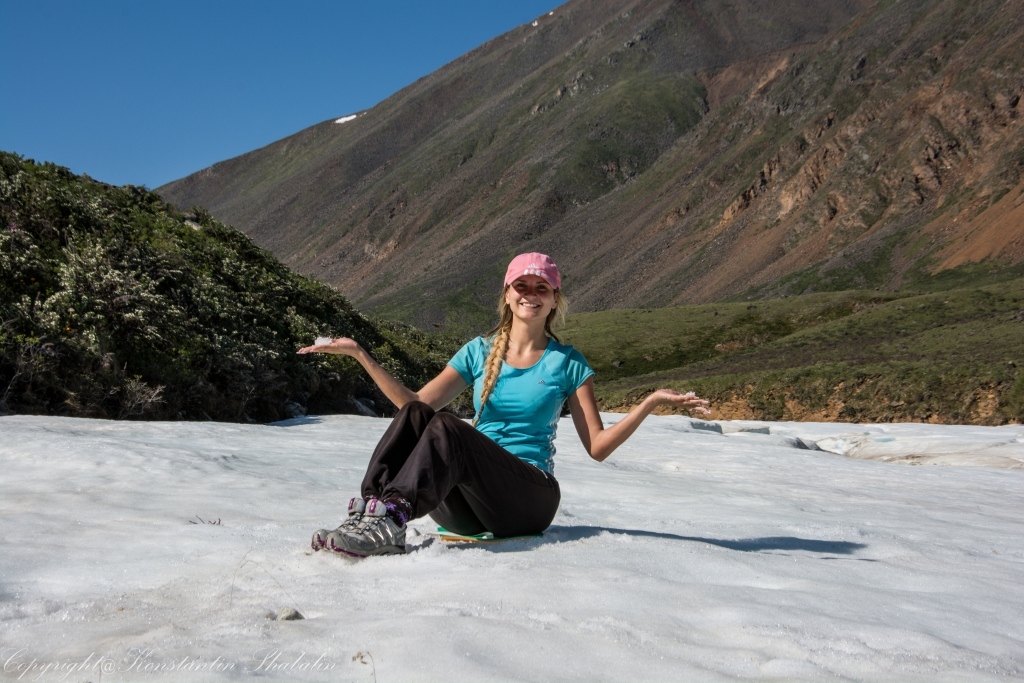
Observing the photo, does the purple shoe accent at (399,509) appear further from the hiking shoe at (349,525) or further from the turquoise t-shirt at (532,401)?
the turquoise t-shirt at (532,401)

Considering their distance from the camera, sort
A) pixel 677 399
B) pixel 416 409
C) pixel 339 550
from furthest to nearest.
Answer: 1. pixel 677 399
2. pixel 416 409
3. pixel 339 550

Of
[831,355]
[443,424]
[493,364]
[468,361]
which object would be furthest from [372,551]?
[831,355]

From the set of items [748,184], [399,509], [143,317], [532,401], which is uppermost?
[748,184]

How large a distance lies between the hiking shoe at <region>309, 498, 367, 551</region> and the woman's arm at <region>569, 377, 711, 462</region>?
1206 mm

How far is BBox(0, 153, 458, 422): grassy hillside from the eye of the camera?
31.4 feet

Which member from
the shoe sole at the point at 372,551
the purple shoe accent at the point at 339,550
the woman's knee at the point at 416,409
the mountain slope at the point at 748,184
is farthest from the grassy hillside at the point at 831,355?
the purple shoe accent at the point at 339,550

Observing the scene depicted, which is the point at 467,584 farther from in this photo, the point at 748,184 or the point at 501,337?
the point at 748,184

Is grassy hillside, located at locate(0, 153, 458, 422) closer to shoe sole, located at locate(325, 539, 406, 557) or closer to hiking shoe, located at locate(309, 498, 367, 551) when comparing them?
hiking shoe, located at locate(309, 498, 367, 551)

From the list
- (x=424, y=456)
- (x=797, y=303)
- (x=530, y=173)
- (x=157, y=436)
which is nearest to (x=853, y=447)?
(x=157, y=436)

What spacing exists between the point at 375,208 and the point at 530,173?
142 feet

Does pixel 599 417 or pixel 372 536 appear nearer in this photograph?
pixel 372 536

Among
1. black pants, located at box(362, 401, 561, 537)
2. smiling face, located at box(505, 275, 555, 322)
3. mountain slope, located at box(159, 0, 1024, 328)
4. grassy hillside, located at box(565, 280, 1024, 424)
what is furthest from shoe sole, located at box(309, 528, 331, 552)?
mountain slope, located at box(159, 0, 1024, 328)

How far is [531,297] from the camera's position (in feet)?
16.5

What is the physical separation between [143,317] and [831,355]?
43.3 meters
